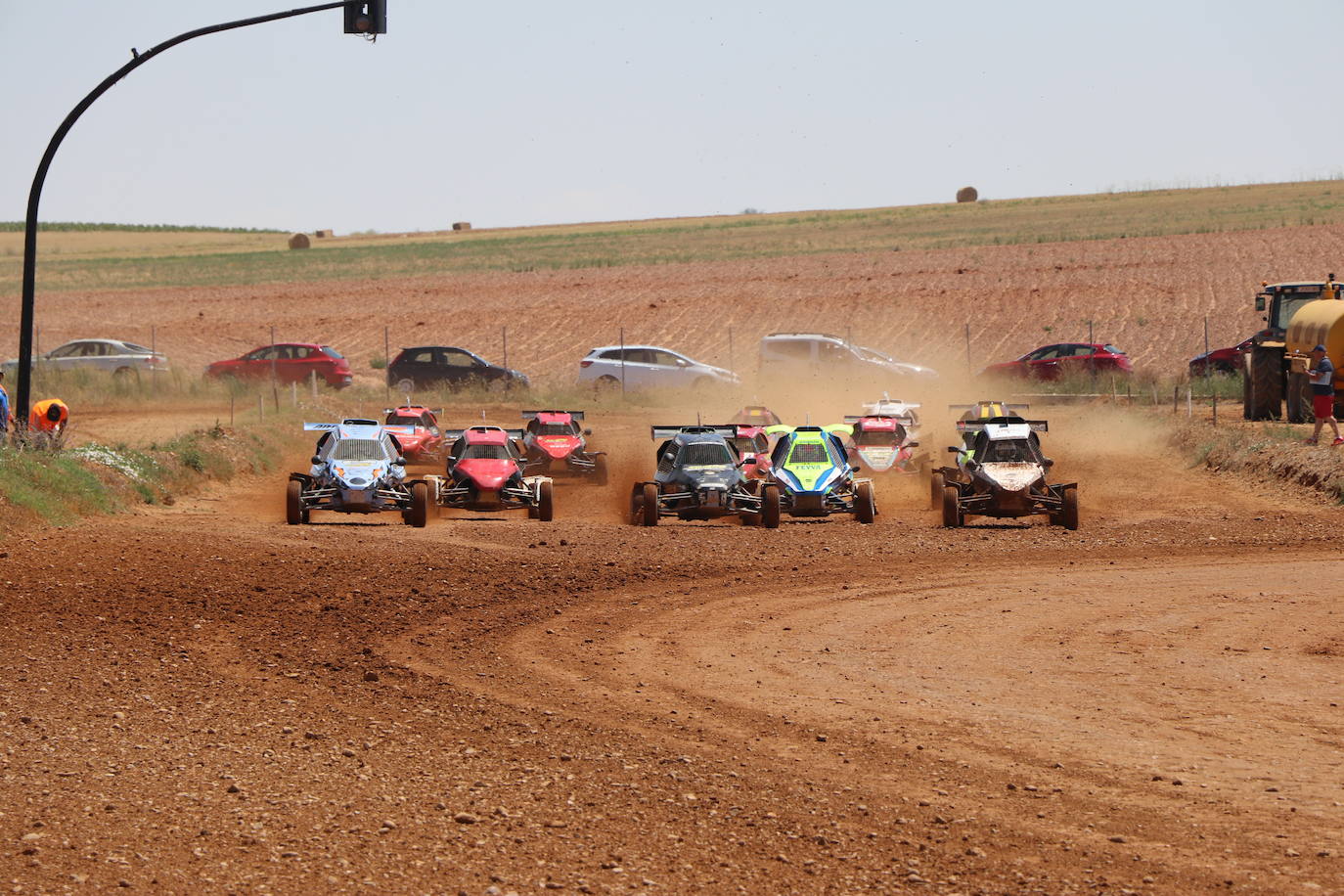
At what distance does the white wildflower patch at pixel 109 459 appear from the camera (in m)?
24.4

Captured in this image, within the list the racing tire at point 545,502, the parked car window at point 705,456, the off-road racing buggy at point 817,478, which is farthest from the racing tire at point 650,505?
the off-road racing buggy at point 817,478

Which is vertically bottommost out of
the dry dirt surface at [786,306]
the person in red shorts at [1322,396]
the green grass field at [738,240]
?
the person in red shorts at [1322,396]

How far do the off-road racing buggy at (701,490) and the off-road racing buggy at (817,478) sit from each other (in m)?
0.45

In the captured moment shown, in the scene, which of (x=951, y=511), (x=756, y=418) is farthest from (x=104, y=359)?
(x=951, y=511)

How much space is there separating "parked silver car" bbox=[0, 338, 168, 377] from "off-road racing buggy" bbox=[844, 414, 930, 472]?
2379cm

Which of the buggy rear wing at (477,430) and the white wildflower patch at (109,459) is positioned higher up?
the buggy rear wing at (477,430)

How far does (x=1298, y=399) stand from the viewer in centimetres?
3152

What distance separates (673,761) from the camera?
1026 cm

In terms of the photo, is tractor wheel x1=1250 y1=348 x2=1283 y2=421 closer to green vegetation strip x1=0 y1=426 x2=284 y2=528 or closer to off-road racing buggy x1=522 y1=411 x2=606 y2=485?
off-road racing buggy x1=522 y1=411 x2=606 y2=485

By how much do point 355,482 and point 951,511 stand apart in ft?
27.0

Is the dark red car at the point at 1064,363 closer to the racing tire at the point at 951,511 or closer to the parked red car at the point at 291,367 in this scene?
the parked red car at the point at 291,367

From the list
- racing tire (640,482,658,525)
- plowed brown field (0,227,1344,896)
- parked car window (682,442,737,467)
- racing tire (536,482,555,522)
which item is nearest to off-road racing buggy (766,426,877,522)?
plowed brown field (0,227,1344,896)

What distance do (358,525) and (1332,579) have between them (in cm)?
1279

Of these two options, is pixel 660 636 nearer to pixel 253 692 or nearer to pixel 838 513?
pixel 253 692
